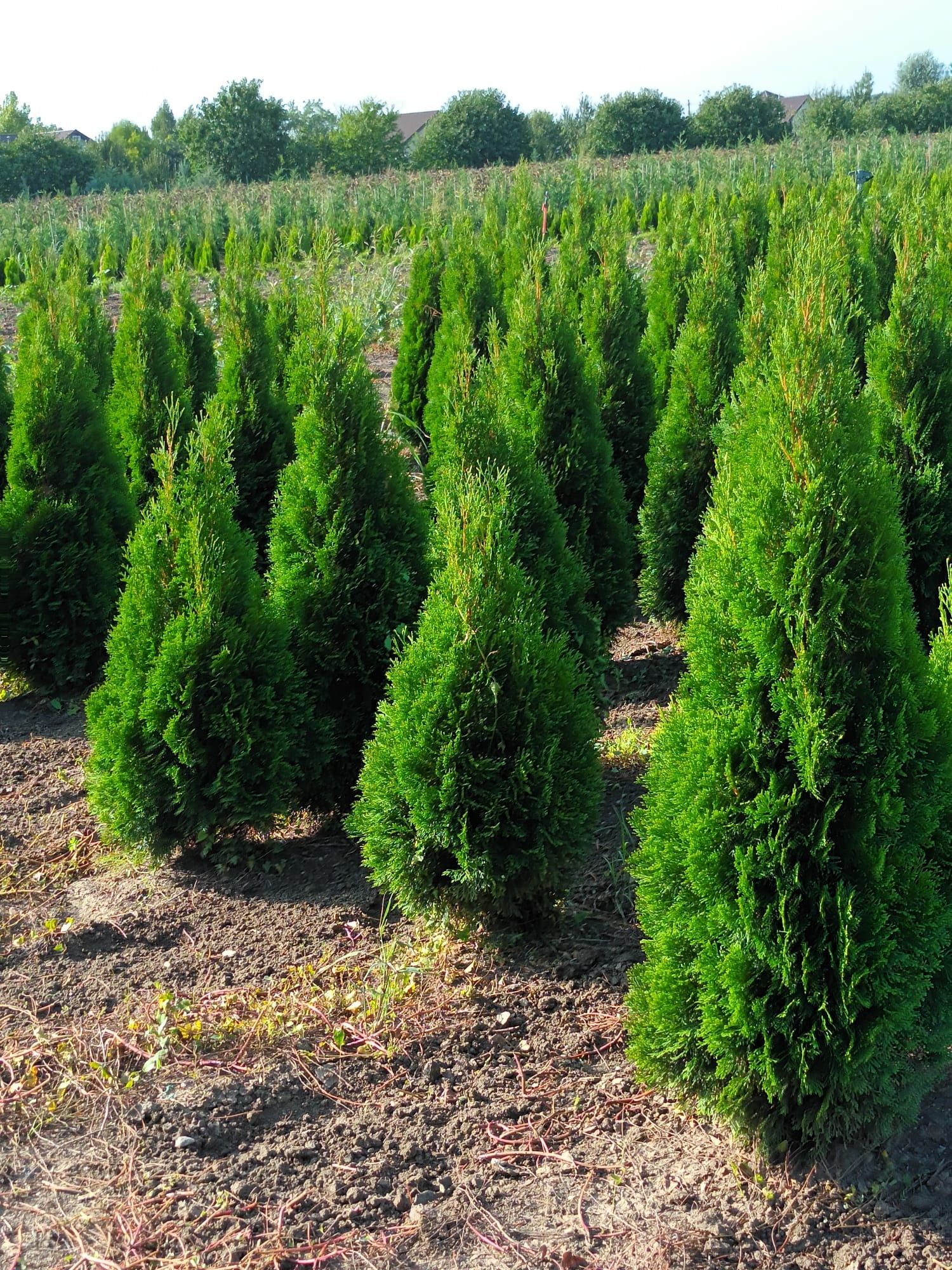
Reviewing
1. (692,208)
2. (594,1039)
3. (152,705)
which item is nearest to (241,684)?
(152,705)

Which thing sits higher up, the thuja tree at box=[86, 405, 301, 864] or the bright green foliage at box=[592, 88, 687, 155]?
the bright green foliage at box=[592, 88, 687, 155]

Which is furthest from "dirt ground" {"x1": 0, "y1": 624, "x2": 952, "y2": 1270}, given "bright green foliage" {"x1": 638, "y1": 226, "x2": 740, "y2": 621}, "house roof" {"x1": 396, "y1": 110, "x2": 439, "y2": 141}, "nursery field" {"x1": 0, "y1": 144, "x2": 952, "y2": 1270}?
"house roof" {"x1": 396, "y1": 110, "x2": 439, "y2": 141}

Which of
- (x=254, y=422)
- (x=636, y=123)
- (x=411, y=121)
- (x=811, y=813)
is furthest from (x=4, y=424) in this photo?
(x=411, y=121)

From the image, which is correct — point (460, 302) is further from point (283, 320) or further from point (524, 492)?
point (524, 492)

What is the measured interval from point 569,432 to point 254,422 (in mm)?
2590

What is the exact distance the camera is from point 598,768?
4.14 meters

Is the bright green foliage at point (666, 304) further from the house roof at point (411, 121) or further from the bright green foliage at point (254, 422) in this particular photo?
the house roof at point (411, 121)

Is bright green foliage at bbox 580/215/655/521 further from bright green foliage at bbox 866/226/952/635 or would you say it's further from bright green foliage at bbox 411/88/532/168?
bright green foliage at bbox 411/88/532/168

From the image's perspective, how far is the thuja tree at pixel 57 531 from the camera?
6664 millimetres

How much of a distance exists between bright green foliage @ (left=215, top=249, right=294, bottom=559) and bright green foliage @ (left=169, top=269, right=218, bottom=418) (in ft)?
4.00

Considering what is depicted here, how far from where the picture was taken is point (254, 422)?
309 inches

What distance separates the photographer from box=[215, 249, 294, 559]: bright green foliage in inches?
308

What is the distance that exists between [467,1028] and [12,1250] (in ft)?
4.78

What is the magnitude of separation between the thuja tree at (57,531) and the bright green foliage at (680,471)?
3355 millimetres
